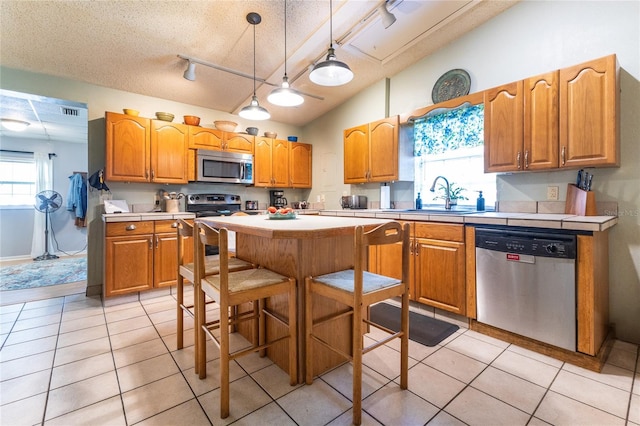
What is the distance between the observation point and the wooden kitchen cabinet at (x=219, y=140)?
3.71 meters

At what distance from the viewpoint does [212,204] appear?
403 cm

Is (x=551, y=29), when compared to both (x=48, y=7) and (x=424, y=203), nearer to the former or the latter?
(x=424, y=203)

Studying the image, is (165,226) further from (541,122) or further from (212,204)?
(541,122)

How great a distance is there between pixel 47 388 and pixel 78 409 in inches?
14.0

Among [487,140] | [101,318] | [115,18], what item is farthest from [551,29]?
[101,318]

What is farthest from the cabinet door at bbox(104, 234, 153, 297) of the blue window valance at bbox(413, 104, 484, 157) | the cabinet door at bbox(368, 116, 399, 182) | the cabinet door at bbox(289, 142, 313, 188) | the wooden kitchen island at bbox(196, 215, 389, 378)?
the blue window valance at bbox(413, 104, 484, 157)

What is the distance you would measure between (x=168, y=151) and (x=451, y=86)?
333cm

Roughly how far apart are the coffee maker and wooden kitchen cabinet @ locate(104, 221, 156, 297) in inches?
75.1

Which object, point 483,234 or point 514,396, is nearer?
point 514,396

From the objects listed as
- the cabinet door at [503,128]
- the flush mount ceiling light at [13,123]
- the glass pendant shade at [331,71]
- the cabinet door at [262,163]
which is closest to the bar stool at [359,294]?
the glass pendant shade at [331,71]

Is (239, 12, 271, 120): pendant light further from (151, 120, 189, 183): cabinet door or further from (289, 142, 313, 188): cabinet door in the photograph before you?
(289, 142, 313, 188): cabinet door

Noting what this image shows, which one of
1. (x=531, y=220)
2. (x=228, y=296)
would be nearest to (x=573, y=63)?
(x=531, y=220)

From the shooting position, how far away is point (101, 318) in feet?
8.61

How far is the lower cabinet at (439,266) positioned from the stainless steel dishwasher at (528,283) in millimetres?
142
